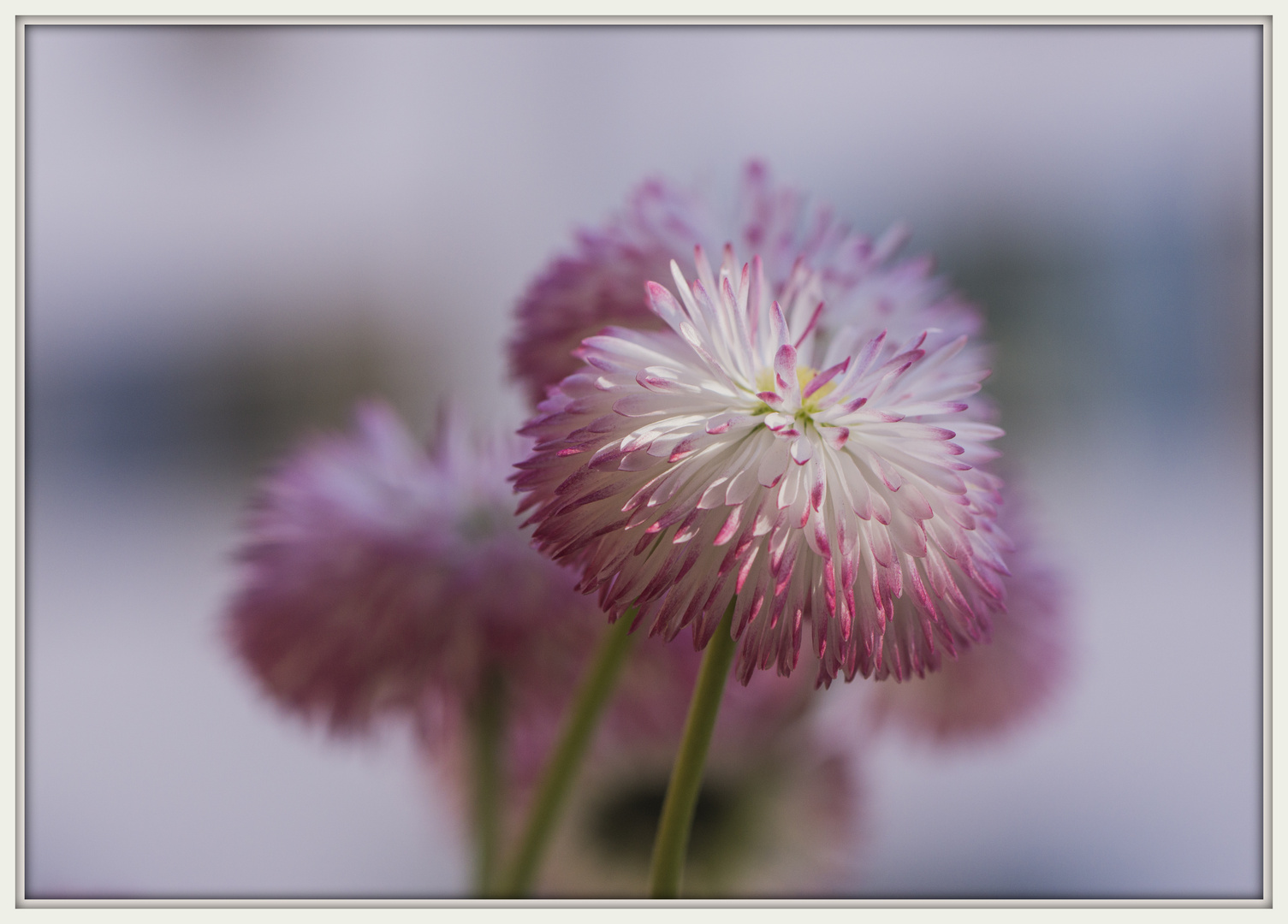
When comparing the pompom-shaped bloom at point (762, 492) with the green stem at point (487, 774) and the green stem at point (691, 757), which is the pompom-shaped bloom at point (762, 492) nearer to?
the green stem at point (691, 757)

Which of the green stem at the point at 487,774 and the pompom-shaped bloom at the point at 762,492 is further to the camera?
the green stem at the point at 487,774

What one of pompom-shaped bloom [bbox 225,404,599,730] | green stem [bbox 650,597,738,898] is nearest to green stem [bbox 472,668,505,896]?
pompom-shaped bloom [bbox 225,404,599,730]

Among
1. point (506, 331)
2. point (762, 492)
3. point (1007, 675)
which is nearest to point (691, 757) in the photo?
point (762, 492)

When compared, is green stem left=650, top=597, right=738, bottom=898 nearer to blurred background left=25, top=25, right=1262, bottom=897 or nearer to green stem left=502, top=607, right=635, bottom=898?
green stem left=502, top=607, right=635, bottom=898

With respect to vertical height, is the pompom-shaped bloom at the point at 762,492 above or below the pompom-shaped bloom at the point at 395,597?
above

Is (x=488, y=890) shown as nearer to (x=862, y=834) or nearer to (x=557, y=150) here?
(x=862, y=834)

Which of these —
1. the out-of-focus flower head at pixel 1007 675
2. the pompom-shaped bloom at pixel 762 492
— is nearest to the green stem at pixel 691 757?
the pompom-shaped bloom at pixel 762 492

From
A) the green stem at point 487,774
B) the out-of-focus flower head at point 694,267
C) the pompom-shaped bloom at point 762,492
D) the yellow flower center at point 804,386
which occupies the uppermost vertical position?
the out-of-focus flower head at point 694,267
